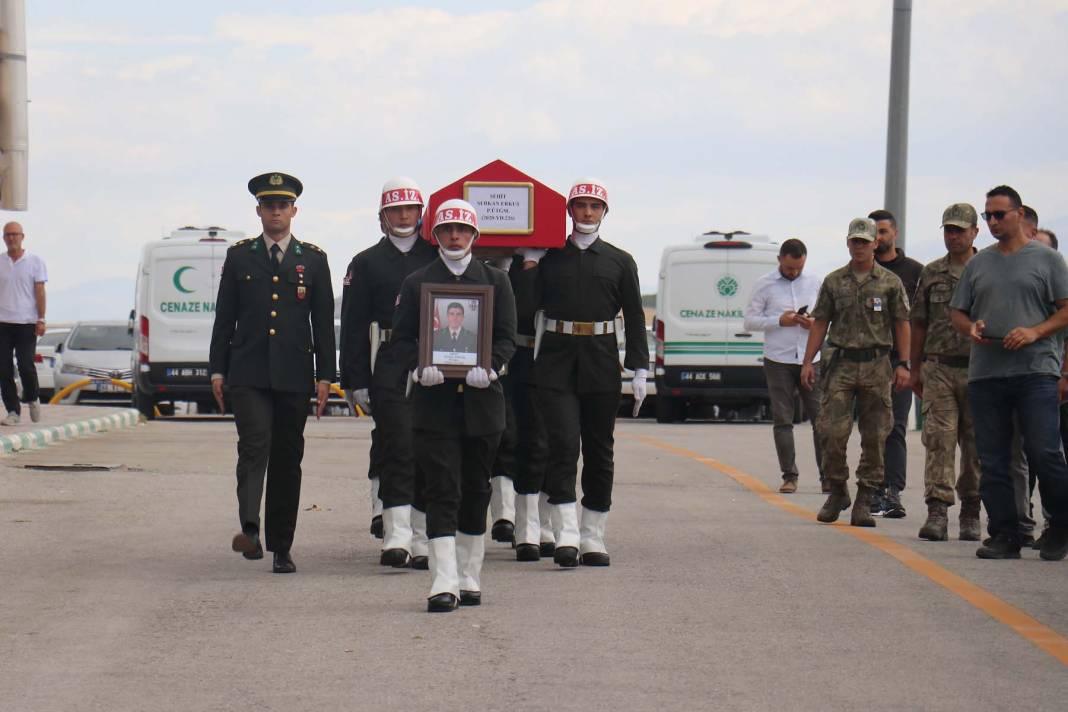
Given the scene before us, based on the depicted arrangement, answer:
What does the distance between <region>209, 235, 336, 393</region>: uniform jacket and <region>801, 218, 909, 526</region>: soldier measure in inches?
146

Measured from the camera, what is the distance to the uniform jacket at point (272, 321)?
9.97 m

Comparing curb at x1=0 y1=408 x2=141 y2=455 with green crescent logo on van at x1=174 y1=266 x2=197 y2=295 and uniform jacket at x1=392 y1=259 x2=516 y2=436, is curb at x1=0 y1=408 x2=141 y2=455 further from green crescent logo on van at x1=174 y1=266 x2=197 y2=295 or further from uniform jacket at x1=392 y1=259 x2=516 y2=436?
uniform jacket at x1=392 y1=259 x2=516 y2=436

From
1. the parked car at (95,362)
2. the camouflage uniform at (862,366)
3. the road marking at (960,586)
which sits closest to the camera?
the road marking at (960,586)

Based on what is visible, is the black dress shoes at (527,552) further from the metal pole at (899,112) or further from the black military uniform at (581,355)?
the metal pole at (899,112)

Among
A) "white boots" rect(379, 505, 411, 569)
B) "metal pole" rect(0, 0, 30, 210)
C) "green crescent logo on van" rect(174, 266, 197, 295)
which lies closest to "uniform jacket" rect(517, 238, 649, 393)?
"white boots" rect(379, 505, 411, 569)

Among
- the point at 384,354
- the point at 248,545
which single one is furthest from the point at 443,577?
the point at 384,354

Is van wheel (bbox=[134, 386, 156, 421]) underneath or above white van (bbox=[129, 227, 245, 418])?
underneath

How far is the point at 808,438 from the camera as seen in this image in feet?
74.2

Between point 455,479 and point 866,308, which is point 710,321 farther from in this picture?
point 455,479

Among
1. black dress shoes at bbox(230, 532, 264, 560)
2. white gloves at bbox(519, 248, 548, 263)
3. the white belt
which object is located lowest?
black dress shoes at bbox(230, 532, 264, 560)

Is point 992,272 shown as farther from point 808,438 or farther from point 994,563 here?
point 808,438

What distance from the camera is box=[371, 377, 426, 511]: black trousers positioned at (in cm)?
1006

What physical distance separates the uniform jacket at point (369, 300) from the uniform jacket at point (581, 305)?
621 millimetres

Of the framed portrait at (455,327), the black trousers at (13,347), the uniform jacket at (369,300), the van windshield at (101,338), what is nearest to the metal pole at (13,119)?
the black trousers at (13,347)
